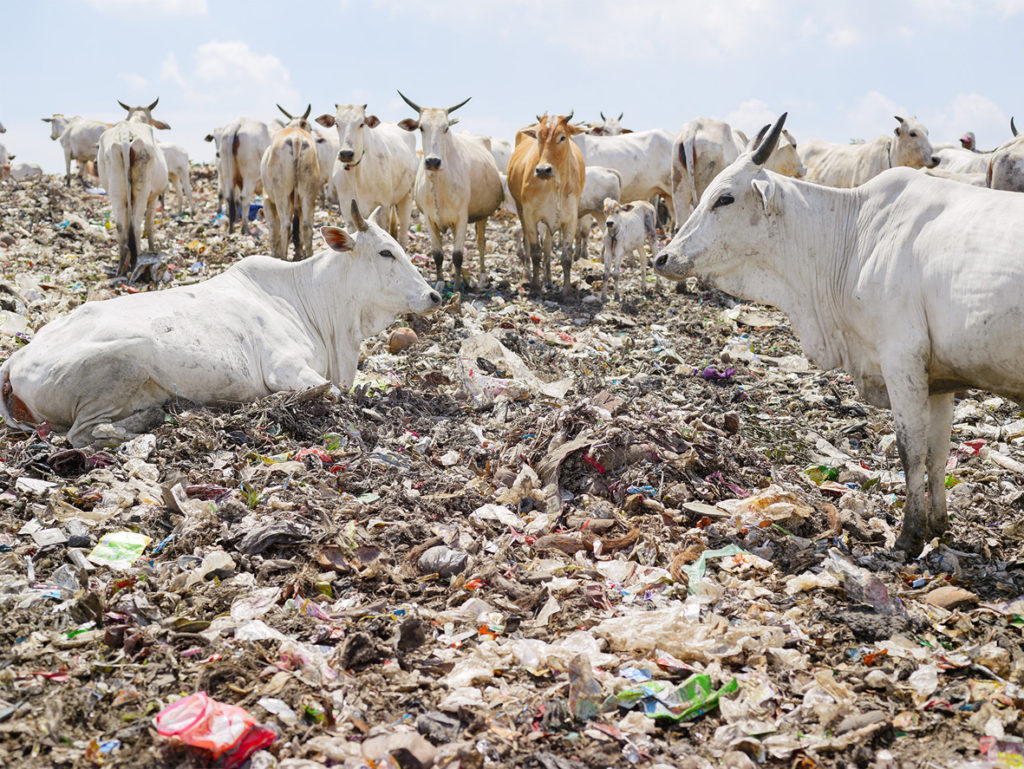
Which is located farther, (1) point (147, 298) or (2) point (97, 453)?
(1) point (147, 298)

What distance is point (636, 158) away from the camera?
18.2 metres

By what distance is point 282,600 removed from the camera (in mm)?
3863

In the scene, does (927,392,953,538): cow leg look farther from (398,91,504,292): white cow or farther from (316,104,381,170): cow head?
(316,104,381,170): cow head

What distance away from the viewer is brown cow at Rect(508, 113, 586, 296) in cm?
1203

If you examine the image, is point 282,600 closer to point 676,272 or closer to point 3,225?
point 676,272

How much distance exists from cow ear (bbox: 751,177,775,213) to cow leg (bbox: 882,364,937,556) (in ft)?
3.90

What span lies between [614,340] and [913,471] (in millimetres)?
5383

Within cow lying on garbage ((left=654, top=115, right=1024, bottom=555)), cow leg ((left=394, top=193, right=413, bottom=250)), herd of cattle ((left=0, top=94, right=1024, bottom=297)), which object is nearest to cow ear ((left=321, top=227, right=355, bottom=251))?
cow lying on garbage ((left=654, top=115, right=1024, bottom=555))

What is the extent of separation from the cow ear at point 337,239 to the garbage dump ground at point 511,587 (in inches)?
→ 45.3

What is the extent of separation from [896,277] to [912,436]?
2.58ft

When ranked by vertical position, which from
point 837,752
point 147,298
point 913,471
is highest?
point 147,298

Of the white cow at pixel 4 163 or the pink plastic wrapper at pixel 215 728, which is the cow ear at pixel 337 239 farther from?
the white cow at pixel 4 163

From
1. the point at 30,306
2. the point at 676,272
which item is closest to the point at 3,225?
the point at 30,306

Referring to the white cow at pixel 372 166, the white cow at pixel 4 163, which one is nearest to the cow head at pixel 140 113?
the white cow at pixel 372 166
